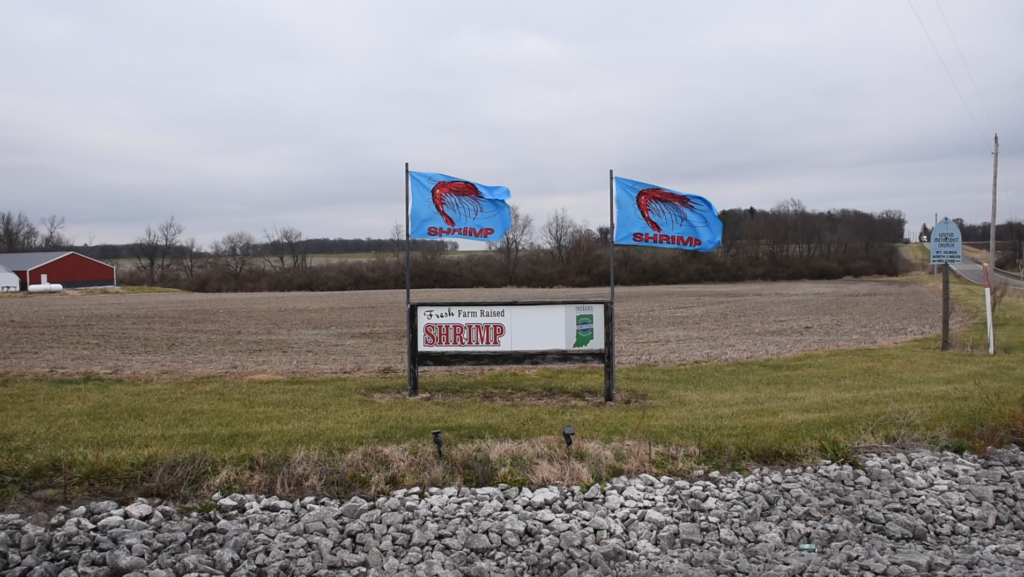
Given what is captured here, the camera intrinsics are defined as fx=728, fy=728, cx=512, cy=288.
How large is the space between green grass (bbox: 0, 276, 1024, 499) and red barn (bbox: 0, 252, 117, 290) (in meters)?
82.7

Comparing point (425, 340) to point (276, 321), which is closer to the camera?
point (425, 340)

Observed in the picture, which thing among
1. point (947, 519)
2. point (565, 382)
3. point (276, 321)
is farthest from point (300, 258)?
point (947, 519)

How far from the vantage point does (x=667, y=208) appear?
11.4m

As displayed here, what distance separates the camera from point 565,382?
1321cm

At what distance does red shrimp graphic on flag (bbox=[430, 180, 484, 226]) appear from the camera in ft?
36.3

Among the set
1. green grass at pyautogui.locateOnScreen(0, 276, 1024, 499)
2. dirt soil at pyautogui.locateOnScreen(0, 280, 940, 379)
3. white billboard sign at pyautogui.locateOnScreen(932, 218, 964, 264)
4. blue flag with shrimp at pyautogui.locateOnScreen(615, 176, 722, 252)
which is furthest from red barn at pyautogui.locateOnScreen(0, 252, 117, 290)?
white billboard sign at pyautogui.locateOnScreen(932, 218, 964, 264)

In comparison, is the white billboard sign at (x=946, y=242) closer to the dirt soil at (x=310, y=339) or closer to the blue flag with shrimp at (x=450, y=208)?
the dirt soil at (x=310, y=339)

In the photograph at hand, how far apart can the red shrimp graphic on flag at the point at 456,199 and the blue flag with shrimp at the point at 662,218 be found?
2175 mm

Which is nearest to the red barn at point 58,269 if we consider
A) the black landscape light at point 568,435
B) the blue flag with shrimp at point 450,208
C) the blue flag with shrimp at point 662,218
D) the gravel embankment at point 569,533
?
the blue flag with shrimp at point 450,208

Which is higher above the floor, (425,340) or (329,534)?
(425,340)

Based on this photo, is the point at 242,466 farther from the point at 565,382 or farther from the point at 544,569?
the point at 565,382

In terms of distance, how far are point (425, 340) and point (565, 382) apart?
305 centimetres

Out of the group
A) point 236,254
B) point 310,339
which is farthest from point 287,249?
point 310,339

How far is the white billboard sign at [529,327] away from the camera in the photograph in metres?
11.3
